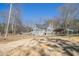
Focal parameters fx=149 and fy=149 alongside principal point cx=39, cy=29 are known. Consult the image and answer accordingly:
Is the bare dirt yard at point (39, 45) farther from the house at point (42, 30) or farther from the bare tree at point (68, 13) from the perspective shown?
the bare tree at point (68, 13)

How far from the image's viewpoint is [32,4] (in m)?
1.64

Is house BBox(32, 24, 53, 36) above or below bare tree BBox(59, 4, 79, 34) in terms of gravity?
below

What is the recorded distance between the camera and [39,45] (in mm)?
1622

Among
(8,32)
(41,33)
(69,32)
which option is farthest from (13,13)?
(69,32)

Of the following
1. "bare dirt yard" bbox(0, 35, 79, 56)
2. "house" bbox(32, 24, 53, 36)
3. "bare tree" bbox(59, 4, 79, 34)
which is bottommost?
"bare dirt yard" bbox(0, 35, 79, 56)

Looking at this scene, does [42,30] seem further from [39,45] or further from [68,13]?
[68,13]

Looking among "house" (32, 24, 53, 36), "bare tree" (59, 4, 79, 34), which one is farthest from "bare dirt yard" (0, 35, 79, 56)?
"bare tree" (59, 4, 79, 34)

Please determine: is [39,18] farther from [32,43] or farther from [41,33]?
[32,43]

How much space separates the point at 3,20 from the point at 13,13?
5.2 inches

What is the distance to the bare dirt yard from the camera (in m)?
1.59

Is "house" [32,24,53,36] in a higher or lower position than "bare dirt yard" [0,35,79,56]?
higher

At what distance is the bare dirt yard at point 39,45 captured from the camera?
1590 millimetres

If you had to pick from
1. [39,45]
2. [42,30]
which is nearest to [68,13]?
[42,30]

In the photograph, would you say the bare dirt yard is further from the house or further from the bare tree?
the bare tree
